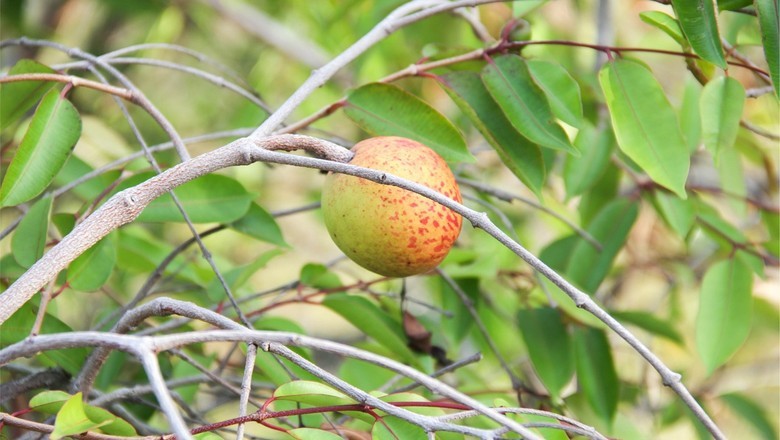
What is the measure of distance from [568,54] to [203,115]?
59.5 inches

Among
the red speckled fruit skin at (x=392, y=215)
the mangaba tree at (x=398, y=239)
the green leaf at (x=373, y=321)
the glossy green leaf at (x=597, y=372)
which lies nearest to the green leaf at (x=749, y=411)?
the mangaba tree at (x=398, y=239)

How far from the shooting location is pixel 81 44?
3.02 meters

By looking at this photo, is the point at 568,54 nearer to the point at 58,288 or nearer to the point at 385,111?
the point at 385,111

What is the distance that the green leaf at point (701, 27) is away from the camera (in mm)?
1031

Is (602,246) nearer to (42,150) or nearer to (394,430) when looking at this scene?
(394,430)

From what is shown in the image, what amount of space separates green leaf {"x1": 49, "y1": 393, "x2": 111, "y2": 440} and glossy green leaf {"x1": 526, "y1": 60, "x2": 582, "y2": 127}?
680mm

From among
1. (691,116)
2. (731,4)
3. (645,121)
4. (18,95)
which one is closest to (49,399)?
(18,95)

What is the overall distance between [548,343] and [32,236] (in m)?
0.80

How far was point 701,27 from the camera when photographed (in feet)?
3.40

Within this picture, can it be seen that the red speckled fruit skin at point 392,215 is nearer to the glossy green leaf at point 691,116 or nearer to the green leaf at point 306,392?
the green leaf at point 306,392

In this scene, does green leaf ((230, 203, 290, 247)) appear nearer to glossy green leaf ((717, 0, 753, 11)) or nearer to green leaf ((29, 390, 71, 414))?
green leaf ((29, 390, 71, 414))

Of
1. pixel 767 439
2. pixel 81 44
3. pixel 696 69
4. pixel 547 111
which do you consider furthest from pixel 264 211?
pixel 81 44

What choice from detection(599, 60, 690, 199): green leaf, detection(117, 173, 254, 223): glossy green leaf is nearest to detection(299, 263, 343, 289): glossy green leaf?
detection(117, 173, 254, 223): glossy green leaf

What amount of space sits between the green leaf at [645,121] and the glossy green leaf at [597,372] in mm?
430
